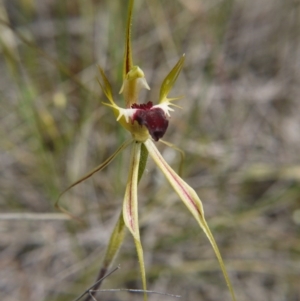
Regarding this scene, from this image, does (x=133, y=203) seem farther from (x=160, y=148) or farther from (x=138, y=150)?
(x=160, y=148)

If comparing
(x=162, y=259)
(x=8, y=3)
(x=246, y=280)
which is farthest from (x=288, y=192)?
(x=8, y=3)

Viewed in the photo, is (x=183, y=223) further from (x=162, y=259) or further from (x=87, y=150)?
(x=87, y=150)

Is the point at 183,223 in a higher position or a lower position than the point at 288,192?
lower

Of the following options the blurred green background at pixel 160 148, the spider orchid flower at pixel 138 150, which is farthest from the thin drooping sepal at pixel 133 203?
the blurred green background at pixel 160 148

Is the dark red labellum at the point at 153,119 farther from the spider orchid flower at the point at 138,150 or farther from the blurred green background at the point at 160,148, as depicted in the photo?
the blurred green background at the point at 160,148

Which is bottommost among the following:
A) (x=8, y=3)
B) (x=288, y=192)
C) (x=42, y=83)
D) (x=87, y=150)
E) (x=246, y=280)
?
(x=246, y=280)

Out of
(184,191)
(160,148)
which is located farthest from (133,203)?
(160,148)
